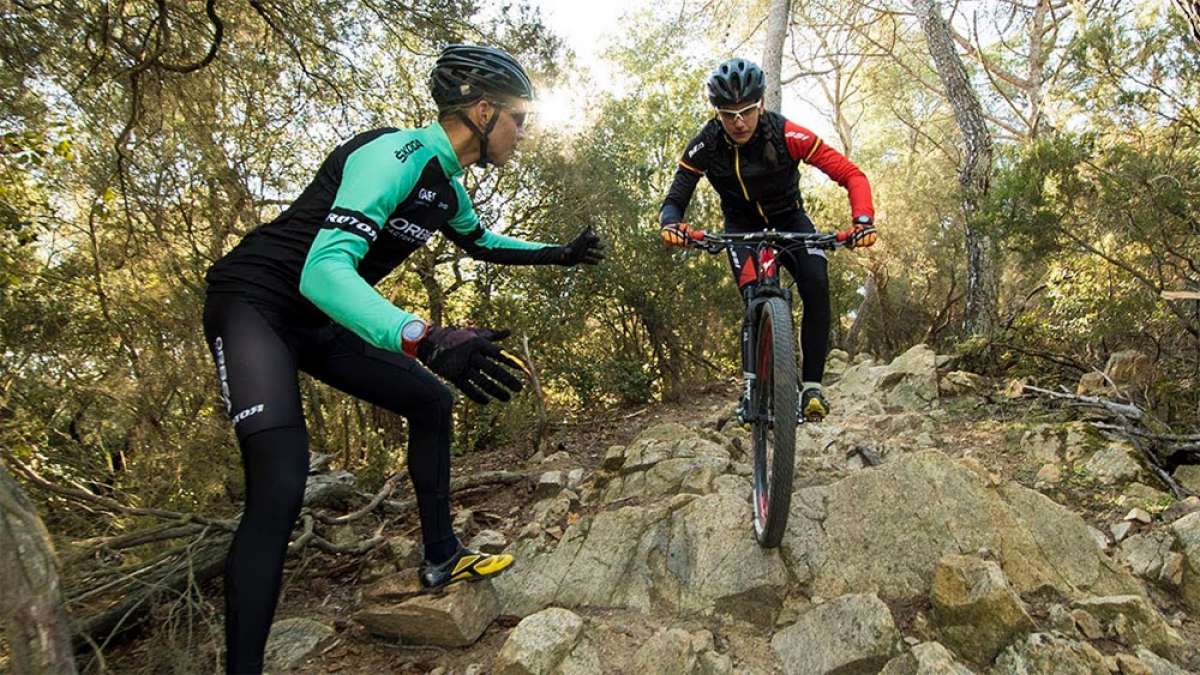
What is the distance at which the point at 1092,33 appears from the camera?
17.9 ft

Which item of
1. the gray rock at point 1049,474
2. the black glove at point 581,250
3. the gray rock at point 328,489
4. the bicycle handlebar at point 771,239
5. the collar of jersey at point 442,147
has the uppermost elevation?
the collar of jersey at point 442,147

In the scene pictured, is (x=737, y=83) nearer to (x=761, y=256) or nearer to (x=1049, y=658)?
(x=761, y=256)

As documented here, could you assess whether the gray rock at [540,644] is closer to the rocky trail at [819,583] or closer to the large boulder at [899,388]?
the rocky trail at [819,583]

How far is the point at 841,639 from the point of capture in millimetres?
2379

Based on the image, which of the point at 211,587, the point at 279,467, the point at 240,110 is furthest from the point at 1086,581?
the point at 240,110

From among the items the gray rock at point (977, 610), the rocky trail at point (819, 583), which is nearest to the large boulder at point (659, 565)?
the rocky trail at point (819, 583)

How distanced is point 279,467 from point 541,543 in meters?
1.74

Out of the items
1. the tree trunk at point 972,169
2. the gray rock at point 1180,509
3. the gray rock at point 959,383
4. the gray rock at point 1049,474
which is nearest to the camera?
the gray rock at point 1180,509

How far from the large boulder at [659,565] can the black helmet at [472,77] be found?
223 cm

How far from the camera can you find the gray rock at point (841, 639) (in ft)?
7.55

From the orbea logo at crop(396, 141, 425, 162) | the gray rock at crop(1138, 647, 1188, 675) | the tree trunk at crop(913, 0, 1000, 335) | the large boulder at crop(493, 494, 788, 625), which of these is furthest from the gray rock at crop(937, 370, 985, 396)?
the orbea logo at crop(396, 141, 425, 162)

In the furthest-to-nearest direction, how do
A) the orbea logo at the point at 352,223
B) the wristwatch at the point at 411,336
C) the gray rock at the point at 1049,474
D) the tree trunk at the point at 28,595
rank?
the gray rock at the point at 1049,474 → the orbea logo at the point at 352,223 → the wristwatch at the point at 411,336 → the tree trunk at the point at 28,595

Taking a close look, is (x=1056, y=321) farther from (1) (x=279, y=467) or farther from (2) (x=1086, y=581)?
(1) (x=279, y=467)

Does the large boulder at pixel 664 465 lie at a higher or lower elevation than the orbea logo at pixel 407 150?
lower
